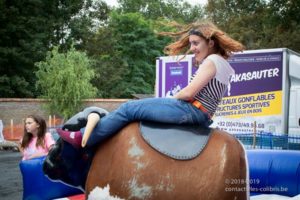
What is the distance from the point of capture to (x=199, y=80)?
305cm

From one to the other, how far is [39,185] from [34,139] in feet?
1.99

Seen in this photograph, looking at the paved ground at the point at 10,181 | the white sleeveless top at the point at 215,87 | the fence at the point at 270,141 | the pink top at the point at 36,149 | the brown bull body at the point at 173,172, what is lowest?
the paved ground at the point at 10,181

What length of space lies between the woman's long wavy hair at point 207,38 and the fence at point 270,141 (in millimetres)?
8127

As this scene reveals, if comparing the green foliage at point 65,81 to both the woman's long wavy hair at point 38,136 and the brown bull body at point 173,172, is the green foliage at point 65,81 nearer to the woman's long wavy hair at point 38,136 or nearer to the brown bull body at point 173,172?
the woman's long wavy hair at point 38,136

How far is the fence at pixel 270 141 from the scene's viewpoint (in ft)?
36.3

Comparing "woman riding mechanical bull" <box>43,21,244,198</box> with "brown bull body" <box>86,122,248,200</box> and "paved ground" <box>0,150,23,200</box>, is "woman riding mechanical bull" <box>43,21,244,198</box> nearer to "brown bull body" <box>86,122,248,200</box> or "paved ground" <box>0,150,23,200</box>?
"brown bull body" <box>86,122,248,200</box>

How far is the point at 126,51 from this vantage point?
157 feet

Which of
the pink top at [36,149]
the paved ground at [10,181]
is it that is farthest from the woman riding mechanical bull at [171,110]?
the paved ground at [10,181]

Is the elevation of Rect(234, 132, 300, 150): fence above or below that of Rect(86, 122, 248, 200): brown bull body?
below

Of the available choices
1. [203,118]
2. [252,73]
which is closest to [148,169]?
[203,118]

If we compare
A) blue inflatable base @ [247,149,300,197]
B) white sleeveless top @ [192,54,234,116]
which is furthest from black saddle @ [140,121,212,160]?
blue inflatable base @ [247,149,300,197]

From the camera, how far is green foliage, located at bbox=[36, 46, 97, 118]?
96.0ft

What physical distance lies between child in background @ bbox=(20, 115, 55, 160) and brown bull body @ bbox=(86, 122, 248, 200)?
2.93m

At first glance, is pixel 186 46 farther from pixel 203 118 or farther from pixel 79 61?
pixel 79 61
